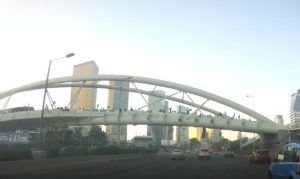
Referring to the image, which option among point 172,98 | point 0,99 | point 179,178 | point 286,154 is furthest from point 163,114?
point 286,154

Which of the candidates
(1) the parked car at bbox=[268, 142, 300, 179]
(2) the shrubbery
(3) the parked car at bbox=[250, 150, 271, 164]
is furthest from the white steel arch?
(1) the parked car at bbox=[268, 142, 300, 179]

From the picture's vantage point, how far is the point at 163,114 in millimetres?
92000

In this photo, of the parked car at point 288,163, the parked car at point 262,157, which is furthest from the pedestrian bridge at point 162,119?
the parked car at point 288,163

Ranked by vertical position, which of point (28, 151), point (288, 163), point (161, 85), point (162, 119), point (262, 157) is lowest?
point (288, 163)

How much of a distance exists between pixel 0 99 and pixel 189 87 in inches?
1775

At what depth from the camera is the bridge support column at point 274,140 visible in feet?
288

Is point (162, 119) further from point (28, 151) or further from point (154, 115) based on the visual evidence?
point (28, 151)

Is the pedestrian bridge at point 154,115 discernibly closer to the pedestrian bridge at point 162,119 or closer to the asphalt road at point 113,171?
the pedestrian bridge at point 162,119

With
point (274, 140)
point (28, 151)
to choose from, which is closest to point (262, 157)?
point (28, 151)

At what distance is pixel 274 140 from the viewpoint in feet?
312

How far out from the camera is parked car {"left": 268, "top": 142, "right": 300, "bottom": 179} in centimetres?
1350

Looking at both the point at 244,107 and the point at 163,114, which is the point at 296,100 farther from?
the point at 163,114

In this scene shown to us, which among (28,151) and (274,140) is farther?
(274,140)

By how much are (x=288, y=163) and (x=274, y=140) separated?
3304 inches
